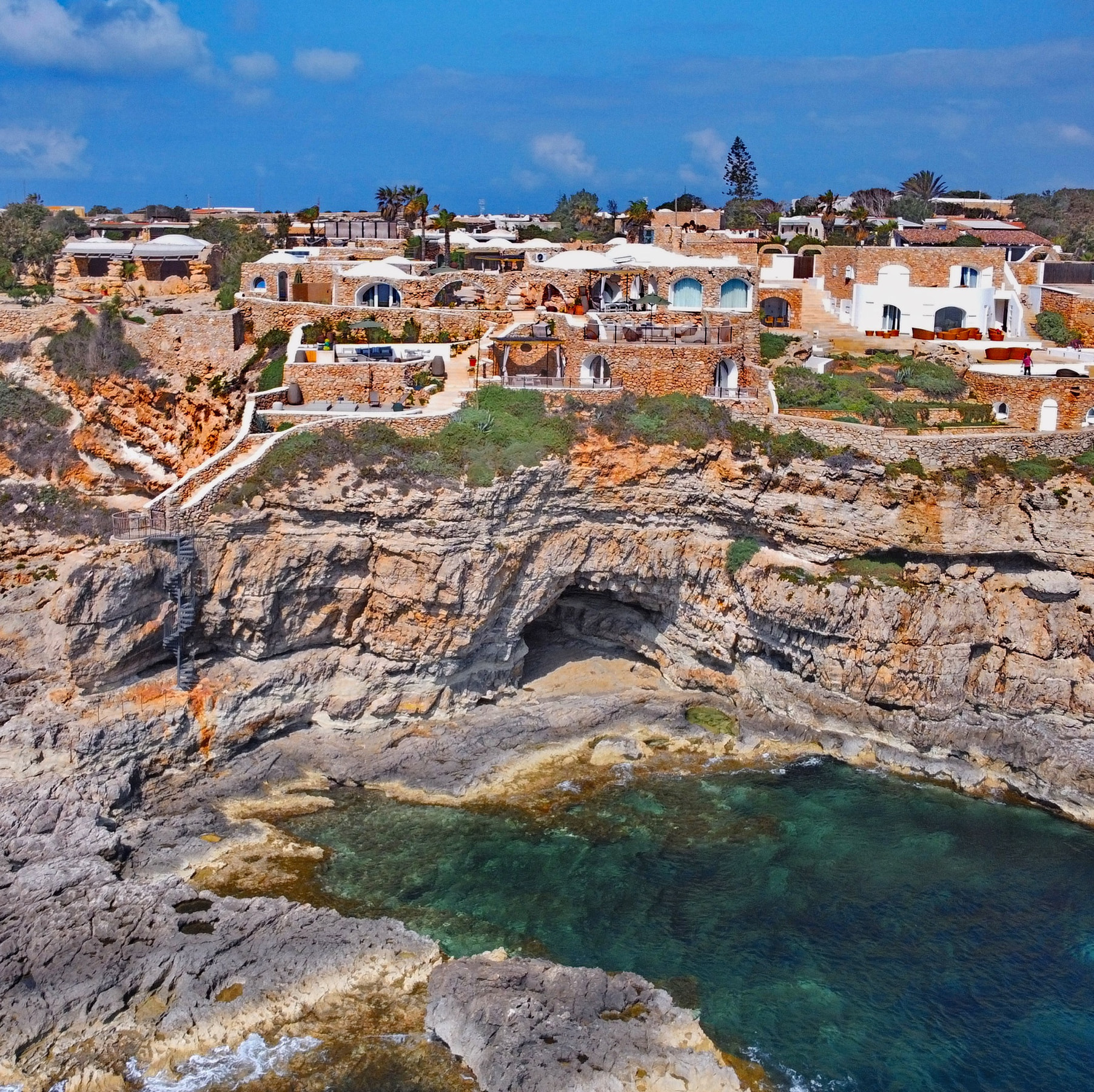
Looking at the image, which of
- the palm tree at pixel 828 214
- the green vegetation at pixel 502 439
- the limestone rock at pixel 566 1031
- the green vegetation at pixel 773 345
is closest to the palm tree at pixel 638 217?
the palm tree at pixel 828 214

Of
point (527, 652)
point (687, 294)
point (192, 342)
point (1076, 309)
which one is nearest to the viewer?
point (527, 652)

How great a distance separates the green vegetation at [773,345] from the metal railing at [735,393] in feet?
9.82

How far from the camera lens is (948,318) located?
45.2 meters

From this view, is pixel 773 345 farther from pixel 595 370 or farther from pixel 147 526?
pixel 147 526

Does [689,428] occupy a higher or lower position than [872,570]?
higher

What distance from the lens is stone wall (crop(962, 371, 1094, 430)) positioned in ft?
114

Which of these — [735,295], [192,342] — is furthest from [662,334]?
[192,342]

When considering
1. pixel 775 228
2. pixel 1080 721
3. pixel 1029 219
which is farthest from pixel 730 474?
pixel 1029 219


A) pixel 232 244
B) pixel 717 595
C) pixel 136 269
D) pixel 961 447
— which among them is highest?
pixel 232 244

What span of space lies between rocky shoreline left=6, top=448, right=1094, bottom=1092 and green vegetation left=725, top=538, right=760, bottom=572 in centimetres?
17

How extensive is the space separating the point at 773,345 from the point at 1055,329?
1073cm

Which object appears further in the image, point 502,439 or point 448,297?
point 448,297

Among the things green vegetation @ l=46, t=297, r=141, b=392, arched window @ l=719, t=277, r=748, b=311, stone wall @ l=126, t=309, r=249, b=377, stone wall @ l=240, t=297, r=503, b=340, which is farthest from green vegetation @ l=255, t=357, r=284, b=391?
arched window @ l=719, t=277, r=748, b=311

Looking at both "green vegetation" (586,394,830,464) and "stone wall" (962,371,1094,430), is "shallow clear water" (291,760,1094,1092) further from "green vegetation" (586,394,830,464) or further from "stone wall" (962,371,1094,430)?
"stone wall" (962,371,1094,430)
